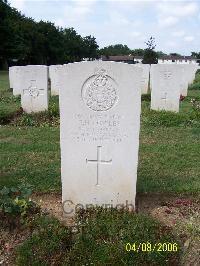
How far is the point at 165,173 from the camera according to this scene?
6527 millimetres

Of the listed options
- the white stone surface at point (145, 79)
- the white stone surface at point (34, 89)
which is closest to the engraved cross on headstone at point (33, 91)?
the white stone surface at point (34, 89)

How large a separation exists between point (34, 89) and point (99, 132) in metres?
7.67

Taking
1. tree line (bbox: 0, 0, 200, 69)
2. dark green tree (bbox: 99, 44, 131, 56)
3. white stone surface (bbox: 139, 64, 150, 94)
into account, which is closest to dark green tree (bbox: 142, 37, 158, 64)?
tree line (bbox: 0, 0, 200, 69)

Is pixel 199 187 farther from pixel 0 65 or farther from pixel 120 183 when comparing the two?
pixel 0 65

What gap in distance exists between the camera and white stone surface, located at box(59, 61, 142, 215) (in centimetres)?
471

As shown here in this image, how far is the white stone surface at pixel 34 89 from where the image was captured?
1194 cm

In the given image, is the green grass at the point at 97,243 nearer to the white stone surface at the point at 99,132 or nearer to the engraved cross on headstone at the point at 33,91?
the white stone surface at the point at 99,132

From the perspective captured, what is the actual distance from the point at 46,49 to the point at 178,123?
182 feet

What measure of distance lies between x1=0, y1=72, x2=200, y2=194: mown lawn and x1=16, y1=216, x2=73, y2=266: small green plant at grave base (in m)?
1.41

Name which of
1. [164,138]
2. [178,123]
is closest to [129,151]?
[164,138]

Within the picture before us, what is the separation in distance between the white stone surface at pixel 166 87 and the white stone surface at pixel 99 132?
7.54 meters

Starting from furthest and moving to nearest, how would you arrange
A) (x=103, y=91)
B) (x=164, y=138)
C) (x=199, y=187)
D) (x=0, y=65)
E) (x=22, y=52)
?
1. (x=0, y=65)
2. (x=22, y=52)
3. (x=164, y=138)
4. (x=199, y=187)
5. (x=103, y=91)
